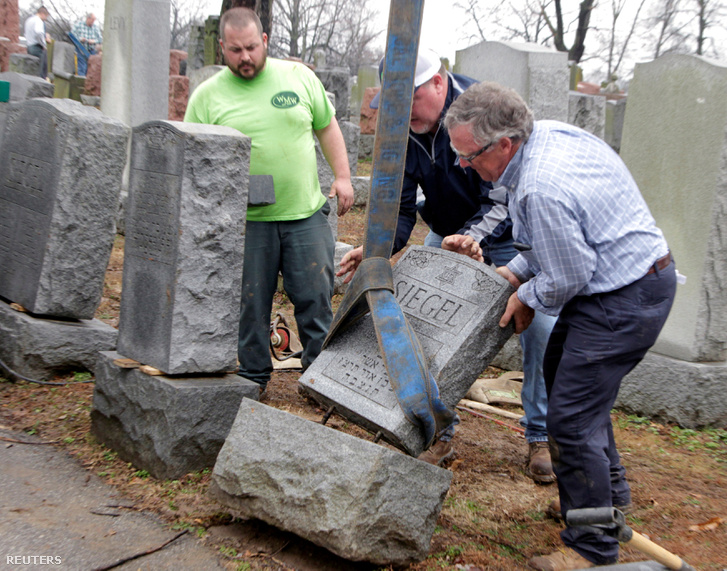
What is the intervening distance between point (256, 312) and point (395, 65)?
1575 millimetres

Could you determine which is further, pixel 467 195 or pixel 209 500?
pixel 467 195

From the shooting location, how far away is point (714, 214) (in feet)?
13.8

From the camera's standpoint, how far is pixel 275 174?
3.72 meters

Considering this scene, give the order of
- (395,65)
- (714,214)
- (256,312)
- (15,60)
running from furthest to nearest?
(15,60), (714,214), (256,312), (395,65)

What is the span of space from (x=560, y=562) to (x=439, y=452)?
97cm

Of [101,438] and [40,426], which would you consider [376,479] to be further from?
[40,426]

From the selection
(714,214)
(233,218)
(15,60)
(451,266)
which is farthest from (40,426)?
(15,60)

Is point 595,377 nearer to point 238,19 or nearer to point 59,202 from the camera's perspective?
point 238,19

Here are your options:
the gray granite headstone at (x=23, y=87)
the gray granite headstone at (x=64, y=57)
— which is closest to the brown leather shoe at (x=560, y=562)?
the gray granite headstone at (x=23, y=87)

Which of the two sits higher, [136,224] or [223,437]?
[136,224]

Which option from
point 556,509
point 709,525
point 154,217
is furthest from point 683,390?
point 154,217

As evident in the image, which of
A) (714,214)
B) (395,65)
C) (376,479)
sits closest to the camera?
(376,479)

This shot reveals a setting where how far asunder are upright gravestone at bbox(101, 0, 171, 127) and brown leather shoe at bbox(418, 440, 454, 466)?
551 cm

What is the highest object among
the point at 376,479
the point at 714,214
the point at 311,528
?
the point at 714,214
